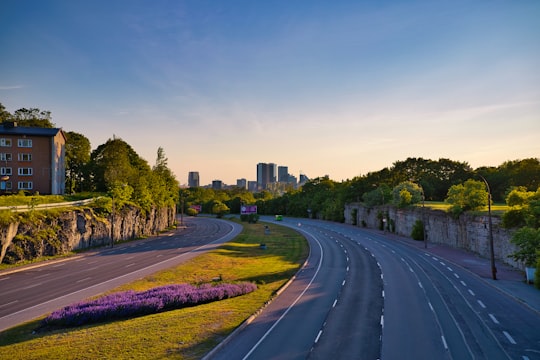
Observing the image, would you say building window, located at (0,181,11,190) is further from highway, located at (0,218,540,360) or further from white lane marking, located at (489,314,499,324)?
white lane marking, located at (489,314,499,324)

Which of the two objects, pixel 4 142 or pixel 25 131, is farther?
pixel 25 131

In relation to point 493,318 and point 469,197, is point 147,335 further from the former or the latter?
point 469,197

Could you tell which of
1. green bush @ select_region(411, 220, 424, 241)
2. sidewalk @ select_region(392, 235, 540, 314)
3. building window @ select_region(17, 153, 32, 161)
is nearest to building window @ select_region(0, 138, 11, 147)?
building window @ select_region(17, 153, 32, 161)

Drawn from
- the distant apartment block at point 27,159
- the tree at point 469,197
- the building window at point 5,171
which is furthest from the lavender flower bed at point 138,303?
the building window at point 5,171

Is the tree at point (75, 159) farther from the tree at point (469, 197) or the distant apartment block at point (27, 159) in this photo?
the tree at point (469, 197)

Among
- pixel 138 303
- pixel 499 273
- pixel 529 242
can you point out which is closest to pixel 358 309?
pixel 138 303

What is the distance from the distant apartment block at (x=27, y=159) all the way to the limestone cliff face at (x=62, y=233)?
1522 cm

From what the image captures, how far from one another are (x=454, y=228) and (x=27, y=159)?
72.7 meters

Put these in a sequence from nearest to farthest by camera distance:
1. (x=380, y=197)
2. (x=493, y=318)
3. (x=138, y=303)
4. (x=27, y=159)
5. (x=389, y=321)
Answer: (x=389, y=321)
(x=493, y=318)
(x=138, y=303)
(x=27, y=159)
(x=380, y=197)

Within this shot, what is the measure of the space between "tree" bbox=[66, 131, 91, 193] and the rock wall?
72374 mm

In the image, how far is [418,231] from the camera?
6300 cm

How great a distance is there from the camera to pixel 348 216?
10719cm

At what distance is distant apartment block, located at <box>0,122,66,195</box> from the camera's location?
61953 millimetres

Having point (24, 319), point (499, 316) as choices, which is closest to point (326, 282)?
point (499, 316)
